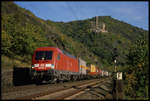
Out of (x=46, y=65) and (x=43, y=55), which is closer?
(x=46, y=65)

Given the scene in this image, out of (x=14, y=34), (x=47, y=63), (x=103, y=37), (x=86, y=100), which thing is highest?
(x=103, y=37)

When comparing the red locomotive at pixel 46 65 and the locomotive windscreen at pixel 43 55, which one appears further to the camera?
the locomotive windscreen at pixel 43 55

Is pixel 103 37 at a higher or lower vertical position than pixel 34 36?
higher

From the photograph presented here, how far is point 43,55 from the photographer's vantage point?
20.7 metres

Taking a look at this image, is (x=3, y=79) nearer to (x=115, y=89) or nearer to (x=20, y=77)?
(x=20, y=77)

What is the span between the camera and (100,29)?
540 feet

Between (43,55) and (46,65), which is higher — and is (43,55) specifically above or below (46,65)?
above

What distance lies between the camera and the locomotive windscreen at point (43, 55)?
2054 centimetres

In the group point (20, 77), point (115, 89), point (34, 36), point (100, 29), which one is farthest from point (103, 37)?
point (115, 89)

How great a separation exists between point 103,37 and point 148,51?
15093cm

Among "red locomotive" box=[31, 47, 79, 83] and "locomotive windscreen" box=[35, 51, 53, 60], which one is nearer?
"red locomotive" box=[31, 47, 79, 83]

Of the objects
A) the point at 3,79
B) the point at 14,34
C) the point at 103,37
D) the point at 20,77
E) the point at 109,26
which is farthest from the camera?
the point at 109,26

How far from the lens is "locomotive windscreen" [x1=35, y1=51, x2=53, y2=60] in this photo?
20.5 m

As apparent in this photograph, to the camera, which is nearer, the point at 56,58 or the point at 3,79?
the point at 3,79
